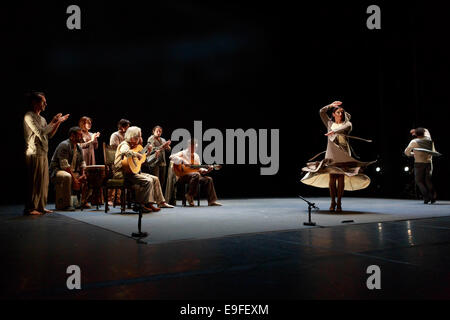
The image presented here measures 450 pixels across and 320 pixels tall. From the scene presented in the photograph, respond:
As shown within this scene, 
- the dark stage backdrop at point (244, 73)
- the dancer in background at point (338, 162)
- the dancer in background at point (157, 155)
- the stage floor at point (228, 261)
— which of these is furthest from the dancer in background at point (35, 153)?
the dancer in background at point (338, 162)

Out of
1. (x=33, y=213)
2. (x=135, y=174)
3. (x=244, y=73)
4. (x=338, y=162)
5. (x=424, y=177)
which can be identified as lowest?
(x=33, y=213)

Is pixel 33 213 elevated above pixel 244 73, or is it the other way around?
pixel 244 73

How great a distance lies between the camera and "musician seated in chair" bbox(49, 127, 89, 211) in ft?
18.1

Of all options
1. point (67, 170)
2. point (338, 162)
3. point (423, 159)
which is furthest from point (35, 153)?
point (423, 159)

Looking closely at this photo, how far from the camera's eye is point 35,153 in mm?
4867

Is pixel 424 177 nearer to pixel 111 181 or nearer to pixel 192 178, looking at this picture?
pixel 192 178

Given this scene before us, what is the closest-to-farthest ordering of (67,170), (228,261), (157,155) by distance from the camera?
(228,261)
(67,170)
(157,155)

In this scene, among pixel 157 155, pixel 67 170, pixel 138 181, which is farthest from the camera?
pixel 157 155

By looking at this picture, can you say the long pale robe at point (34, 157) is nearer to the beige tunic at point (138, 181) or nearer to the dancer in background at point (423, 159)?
the beige tunic at point (138, 181)

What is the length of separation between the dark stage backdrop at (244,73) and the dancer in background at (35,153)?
2143 mm

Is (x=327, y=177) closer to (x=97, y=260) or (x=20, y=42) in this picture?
(x=97, y=260)

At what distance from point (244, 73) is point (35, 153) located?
17.5ft

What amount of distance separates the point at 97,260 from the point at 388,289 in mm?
1511

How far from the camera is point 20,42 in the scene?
6.61m
